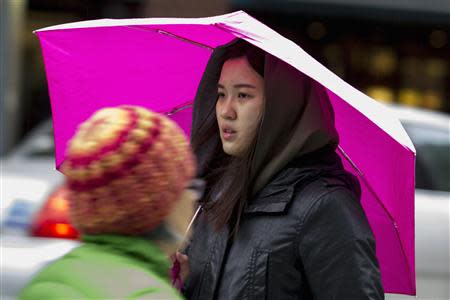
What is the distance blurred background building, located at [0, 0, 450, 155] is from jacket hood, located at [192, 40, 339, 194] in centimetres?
1190

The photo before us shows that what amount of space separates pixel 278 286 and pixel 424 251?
400 cm

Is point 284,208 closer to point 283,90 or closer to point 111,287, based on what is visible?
point 283,90

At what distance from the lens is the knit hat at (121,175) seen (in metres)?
1.83

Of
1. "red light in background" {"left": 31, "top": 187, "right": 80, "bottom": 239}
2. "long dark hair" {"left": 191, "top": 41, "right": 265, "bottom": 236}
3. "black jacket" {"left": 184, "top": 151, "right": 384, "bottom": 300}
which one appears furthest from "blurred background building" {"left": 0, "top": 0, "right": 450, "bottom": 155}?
"black jacket" {"left": 184, "top": 151, "right": 384, "bottom": 300}

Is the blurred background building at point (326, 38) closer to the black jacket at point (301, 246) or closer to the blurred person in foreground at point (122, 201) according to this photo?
the black jacket at point (301, 246)

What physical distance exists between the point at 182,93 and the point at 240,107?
686 millimetres

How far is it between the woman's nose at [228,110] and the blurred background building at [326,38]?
1180 centimetres

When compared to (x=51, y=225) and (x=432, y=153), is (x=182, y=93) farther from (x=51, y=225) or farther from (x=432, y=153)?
(x=432, y=153)

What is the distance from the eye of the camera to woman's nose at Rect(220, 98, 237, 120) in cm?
289

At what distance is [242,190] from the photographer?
9.27 ft

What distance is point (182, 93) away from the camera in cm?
354

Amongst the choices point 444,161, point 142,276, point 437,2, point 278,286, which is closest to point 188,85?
point 278,286

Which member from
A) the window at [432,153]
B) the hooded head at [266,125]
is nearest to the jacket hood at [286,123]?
the hooded head at [266,125]

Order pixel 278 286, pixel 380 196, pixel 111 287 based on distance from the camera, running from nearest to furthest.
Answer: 1. pixel 111 287
2. pixel 278 286
3. pixel 380 196
